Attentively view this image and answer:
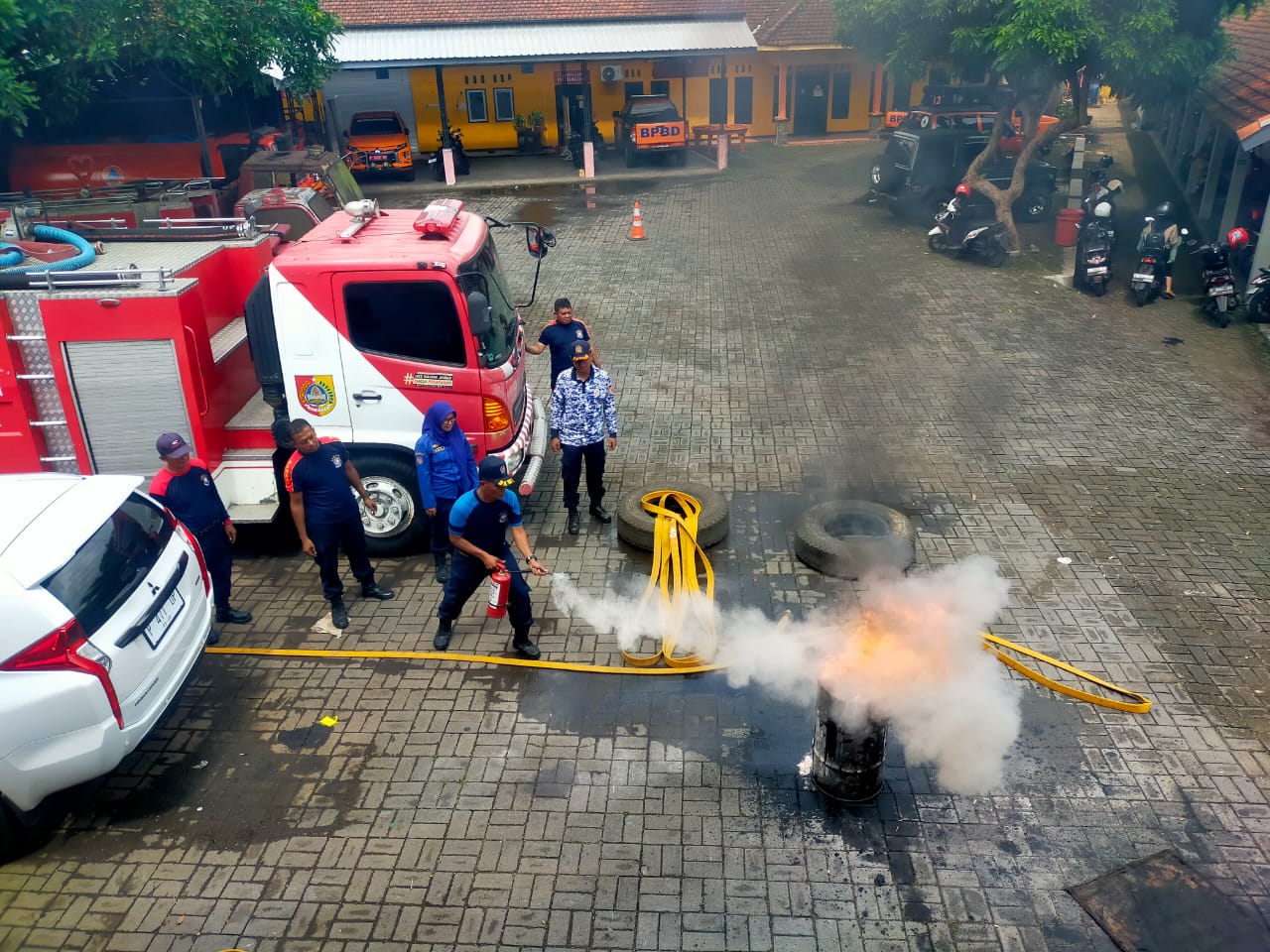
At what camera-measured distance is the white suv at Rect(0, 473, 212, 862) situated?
4.82m

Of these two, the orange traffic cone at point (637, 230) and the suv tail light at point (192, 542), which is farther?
the orange traffic cone at point (637, 230)

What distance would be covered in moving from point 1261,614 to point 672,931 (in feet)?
17.1

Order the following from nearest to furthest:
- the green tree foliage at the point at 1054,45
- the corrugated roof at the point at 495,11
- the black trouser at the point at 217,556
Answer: the black trouser at the point at 217,556
the green tree foliage at the point at 1054,45
the corrugated roof at the point at 495,11

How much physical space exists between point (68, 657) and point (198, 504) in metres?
2.05

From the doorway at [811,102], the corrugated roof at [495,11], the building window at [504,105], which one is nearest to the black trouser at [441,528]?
the corrugated roof at [495,11]

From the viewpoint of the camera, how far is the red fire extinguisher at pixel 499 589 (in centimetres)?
636

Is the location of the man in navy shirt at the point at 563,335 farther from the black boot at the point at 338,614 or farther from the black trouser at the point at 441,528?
the black boot at the point at 338,614

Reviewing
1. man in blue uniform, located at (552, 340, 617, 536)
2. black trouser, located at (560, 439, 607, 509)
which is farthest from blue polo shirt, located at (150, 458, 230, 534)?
black trouser, located at (560, 439, 607, 509)

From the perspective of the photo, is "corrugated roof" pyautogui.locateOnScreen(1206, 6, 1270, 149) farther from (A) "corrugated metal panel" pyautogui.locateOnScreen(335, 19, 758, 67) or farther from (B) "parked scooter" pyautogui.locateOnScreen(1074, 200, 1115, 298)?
(A) "corrugated metal panel" pyautogui.locateOnScreen(335, 19, 758, 67)

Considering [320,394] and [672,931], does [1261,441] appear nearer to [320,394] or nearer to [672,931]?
[672,931]

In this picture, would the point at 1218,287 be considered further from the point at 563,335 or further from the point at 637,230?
the point at 637,230

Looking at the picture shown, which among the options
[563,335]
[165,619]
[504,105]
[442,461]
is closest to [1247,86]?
[563,335]

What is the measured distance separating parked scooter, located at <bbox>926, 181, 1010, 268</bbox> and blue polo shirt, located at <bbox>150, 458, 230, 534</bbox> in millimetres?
14167

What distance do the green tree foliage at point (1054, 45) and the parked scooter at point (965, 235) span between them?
0.57 meters
